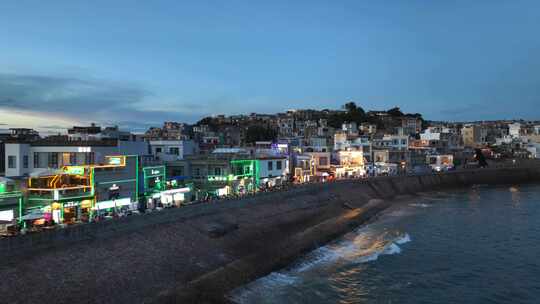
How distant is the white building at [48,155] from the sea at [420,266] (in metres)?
22.7

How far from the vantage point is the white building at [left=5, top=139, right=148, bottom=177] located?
42188mm

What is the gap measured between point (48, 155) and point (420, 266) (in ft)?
114

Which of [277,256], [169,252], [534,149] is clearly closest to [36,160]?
[169,252]

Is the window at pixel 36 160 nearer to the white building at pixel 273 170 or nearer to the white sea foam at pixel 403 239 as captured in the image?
the white building at pixel 273 170

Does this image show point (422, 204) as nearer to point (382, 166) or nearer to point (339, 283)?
point (382, 166)

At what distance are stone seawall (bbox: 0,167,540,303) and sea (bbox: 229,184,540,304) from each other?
183 cm

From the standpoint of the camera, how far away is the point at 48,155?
43656 millimetres

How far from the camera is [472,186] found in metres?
101

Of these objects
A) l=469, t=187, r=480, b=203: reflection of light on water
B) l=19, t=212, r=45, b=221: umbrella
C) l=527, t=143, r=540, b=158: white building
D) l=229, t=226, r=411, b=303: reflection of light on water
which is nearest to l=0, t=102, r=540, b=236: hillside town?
l=19, t=212, r=45, b=221: umbrella

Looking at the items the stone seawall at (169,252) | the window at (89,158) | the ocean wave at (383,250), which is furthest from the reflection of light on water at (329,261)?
the window at (89,158)

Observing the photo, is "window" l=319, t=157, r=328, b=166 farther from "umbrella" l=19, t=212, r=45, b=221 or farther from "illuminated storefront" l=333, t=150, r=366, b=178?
"umbrella" l=19, t=212, r=45, b=221

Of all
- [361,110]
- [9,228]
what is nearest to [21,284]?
[9,228]

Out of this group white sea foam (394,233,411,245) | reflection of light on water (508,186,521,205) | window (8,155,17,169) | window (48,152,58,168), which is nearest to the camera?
window (8,155,17,169)

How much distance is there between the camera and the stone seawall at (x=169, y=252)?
938 inches
